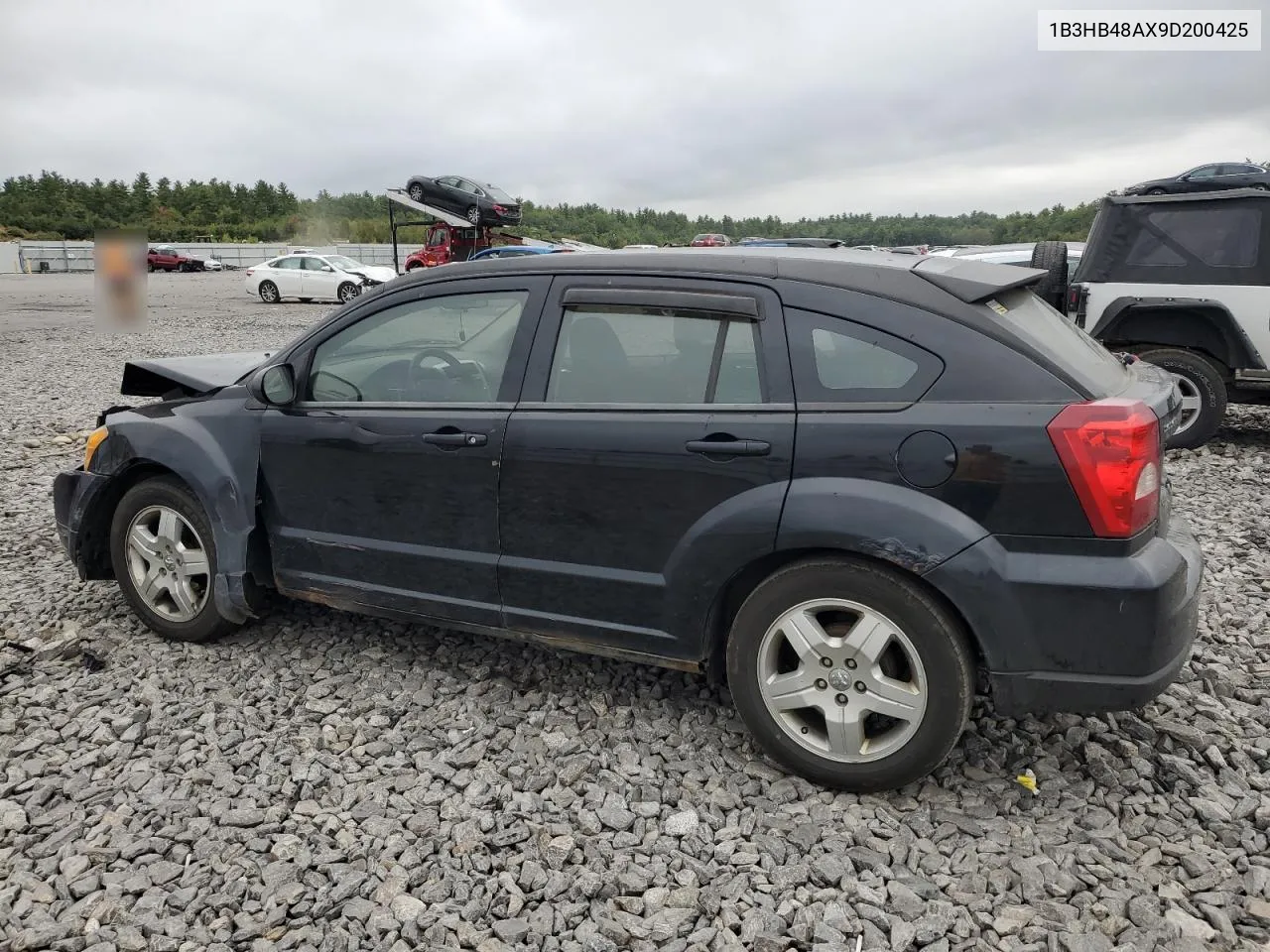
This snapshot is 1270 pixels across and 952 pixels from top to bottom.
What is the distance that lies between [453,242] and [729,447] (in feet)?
82.9

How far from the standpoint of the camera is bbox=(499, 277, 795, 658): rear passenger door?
2.87m

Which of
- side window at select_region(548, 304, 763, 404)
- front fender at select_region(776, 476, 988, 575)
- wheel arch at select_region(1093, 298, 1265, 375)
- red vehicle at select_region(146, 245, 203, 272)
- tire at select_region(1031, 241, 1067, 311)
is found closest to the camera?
front fender at select_region(776, 476, 988, 575)

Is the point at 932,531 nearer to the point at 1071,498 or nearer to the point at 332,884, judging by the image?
the point at 1071,498

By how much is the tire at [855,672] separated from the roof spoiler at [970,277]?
89 centimetres

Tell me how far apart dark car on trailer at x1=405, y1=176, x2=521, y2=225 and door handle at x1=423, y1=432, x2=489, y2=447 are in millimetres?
24126

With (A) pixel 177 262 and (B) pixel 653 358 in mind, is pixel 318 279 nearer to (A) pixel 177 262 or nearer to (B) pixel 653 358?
(B) pixel 653 358

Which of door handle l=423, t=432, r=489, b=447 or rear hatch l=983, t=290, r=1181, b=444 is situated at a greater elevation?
rear hatch l=983, t=290, r=1181, b=444

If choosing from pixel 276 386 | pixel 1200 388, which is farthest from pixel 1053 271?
pixel 276 386

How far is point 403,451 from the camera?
340 cm

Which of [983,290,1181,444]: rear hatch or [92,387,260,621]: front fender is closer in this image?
A: [983,290,1181,444]: rear hatch

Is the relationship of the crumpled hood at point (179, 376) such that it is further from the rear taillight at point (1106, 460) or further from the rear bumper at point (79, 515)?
the rear taillight at point (1106, 460)

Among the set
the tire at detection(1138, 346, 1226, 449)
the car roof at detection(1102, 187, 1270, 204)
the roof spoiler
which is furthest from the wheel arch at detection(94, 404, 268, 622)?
the car roof at detection(1102, 187, 1270, 204)

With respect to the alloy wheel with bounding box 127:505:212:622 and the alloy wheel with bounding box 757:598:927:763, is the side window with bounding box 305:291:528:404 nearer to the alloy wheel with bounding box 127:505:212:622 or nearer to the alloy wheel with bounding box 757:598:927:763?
the alloy wheel with bounding box 127:505:212:622

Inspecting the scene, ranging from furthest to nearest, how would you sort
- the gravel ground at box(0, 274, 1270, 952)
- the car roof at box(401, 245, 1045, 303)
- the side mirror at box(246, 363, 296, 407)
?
the side mirror at box(246, 363, 296, 407) → the car roof at box(401, 245, 1045, 303) → the gravel ground at box(0, 274, 1270, 952)
